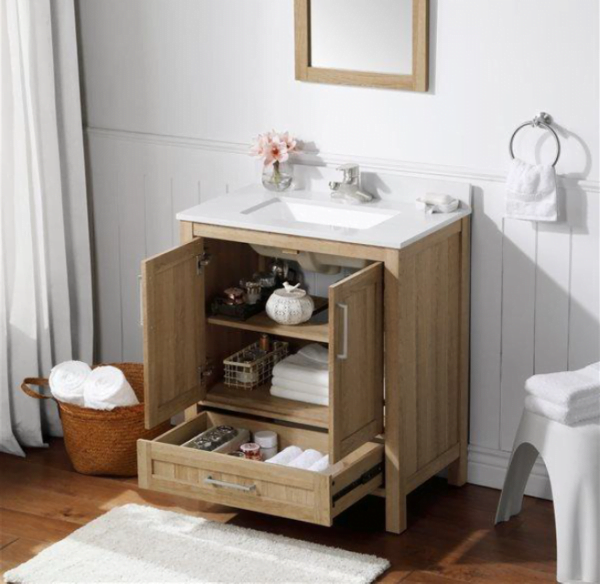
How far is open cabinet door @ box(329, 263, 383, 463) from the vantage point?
290cm

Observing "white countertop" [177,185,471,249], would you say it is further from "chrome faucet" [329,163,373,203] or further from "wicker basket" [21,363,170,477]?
"wicker basket" [21,363,170,477]

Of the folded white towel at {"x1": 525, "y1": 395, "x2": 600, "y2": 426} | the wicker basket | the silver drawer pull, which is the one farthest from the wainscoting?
the silver drawer pull

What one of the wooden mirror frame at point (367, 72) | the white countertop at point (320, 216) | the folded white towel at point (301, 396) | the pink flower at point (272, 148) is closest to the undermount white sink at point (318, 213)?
the white countertop at point (320, 216)

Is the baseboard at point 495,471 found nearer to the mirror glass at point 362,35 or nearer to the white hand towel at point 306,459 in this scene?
the white hand towel at point 306,459

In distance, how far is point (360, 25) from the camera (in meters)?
3.35

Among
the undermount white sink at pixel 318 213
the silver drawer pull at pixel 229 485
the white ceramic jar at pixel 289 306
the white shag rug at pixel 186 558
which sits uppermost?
the undermount white sink at pixel 318 213

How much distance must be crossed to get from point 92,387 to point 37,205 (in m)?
0.58

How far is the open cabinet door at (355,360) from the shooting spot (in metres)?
2.90

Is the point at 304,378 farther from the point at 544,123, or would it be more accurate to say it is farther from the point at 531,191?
the point at 544,123

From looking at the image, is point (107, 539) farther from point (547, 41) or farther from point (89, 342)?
point (547, 41)

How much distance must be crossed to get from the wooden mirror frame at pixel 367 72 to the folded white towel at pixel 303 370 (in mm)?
772

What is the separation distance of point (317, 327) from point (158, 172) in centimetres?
84

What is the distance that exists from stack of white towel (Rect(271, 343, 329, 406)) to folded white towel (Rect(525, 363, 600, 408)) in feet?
1.89

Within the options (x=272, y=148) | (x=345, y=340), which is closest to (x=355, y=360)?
(x=345, y=340)
